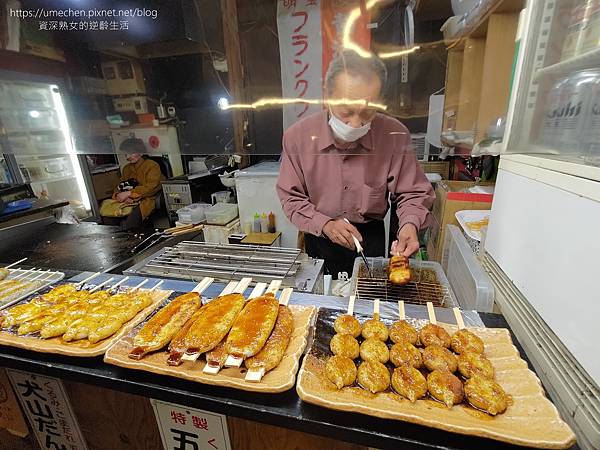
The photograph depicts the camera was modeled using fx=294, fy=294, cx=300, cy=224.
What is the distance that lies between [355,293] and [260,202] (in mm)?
4095

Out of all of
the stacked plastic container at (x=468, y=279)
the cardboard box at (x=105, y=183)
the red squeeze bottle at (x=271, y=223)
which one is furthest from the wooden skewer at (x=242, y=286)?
the cardboard box at (x=105, y=183)

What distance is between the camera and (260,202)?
5.88 m

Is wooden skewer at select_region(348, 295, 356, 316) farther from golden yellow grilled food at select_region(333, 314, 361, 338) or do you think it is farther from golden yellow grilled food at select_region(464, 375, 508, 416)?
golden yellow grilled food at select_region(464, 375, 508, 416)

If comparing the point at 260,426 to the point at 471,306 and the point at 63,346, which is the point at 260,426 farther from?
the point at 471,306

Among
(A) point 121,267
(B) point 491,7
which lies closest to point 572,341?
(B) point 491,7

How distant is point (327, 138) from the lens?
65.7 inches

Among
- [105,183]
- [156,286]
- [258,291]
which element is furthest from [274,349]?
[105,183]

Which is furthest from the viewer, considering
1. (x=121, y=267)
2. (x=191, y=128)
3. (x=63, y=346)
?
(x=121, y=267)

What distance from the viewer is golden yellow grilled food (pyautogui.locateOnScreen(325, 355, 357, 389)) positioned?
116 cm

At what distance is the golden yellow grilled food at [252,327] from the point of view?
4.19ft

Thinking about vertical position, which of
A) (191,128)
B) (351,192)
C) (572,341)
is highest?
(191,128)

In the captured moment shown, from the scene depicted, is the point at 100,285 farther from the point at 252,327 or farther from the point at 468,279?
the point at 468,279

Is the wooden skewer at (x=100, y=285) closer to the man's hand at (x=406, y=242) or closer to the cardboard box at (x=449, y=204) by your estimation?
the man's hand at (x=406, y=242)

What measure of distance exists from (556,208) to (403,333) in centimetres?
87
